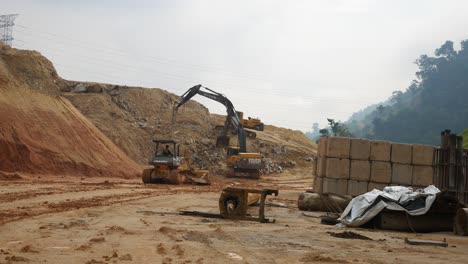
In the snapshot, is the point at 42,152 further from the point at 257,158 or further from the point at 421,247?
the point at 421,247

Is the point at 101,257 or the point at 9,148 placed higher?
the point at 9,148

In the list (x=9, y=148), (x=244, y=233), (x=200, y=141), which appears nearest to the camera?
(x=244, y=233)

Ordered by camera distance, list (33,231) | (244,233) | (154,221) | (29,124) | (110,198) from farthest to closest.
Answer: (29,124) < (110,198) < (154,221) < (244,233) < (33,231)

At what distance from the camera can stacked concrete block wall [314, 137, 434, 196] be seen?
1731 cm

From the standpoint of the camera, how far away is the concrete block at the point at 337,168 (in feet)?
56.7

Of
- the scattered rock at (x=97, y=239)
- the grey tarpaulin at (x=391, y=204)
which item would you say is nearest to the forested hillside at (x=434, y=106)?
the grey tarpaulin at (x=391, y=204)

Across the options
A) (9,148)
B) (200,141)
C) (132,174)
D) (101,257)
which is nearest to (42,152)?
(9,148)

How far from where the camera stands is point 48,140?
111ft

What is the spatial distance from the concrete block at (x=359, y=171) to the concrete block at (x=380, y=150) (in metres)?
0.39

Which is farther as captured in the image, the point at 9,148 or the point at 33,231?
the point at 9,148

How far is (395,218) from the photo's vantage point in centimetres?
1279

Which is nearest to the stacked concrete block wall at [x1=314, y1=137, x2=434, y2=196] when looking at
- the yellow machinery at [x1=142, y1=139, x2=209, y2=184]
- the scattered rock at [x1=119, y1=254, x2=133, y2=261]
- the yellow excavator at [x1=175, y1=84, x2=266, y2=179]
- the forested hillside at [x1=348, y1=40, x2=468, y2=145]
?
the scattered rock at [x1=119, y1=254, x2=133, y2=261]

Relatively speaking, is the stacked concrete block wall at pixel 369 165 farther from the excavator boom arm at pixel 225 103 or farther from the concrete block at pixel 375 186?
the excavator boom arm at pixel 225 103

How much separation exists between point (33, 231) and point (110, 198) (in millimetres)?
8776
